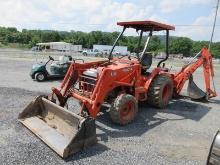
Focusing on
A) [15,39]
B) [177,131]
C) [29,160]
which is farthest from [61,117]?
[15,39]

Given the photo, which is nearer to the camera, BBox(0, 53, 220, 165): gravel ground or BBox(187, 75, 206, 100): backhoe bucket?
BBox(0, 53, 220, 165): gravel ground

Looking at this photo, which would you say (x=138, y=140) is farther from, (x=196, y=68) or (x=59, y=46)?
(x=59, y=46)

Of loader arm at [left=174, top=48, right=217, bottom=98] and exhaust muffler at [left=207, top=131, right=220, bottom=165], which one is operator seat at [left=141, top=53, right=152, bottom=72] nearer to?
loader arm at [left=174, top=48, right=217, bottom=98]

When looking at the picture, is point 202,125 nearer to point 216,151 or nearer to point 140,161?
point 140,161

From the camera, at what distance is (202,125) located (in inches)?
310

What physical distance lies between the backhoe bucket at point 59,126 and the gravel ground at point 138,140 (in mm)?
138

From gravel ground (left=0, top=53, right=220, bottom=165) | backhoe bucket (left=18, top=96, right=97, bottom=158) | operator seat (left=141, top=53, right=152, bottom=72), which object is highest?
operator seat (left=141, top=53, right=152, bottom=72)

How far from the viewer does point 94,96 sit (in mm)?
6773

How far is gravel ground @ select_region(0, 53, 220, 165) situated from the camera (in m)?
5.50

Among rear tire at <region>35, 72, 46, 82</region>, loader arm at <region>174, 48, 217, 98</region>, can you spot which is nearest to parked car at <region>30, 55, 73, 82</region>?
rear tire at <region>35, 72, 46, 82</region>

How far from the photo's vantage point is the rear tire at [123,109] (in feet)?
22.9

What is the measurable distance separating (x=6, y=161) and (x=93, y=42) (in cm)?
9347

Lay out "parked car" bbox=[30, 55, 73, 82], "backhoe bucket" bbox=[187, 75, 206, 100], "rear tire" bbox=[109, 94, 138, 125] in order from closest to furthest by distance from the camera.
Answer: "rear tire" bbox=[109, 94, 138, 125] < "backhoe bucket" bbox=[187, 75, 206, 100] < "parked car" bbox=[30, 55, 73, 82]

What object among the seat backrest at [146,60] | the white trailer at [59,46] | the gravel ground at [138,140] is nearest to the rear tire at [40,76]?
the gravel ground at [138,140]
